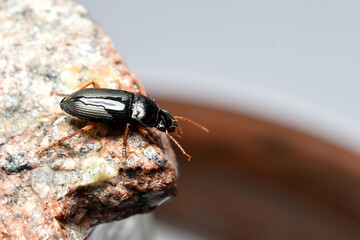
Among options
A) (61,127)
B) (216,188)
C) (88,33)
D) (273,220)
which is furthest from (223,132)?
(61,127)

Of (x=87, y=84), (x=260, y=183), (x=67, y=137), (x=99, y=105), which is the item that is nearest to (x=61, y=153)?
(x=67, y=137)

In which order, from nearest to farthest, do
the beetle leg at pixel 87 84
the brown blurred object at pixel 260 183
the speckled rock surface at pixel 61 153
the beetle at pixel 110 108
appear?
1. the speckled rock surface at pixel 61 153
2. the beetle at pixel 110 108
3. the beetle leg at pixel 87 84
4. the brown blurred object at pixel 260 183

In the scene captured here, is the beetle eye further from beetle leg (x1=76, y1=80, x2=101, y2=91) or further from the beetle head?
beetle leg (x1=76, y1=80, x2=101, y2=91)

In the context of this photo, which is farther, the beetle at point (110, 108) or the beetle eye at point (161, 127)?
the beetle eye at point (161, 127)

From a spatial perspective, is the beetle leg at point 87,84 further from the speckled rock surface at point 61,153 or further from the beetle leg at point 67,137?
the beetle leg at point 67,137

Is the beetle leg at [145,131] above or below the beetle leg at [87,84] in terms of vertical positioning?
below

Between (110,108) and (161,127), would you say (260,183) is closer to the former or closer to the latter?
(161,127)

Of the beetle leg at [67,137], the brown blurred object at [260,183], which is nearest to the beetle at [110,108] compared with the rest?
the beetle leg at [67,137]
